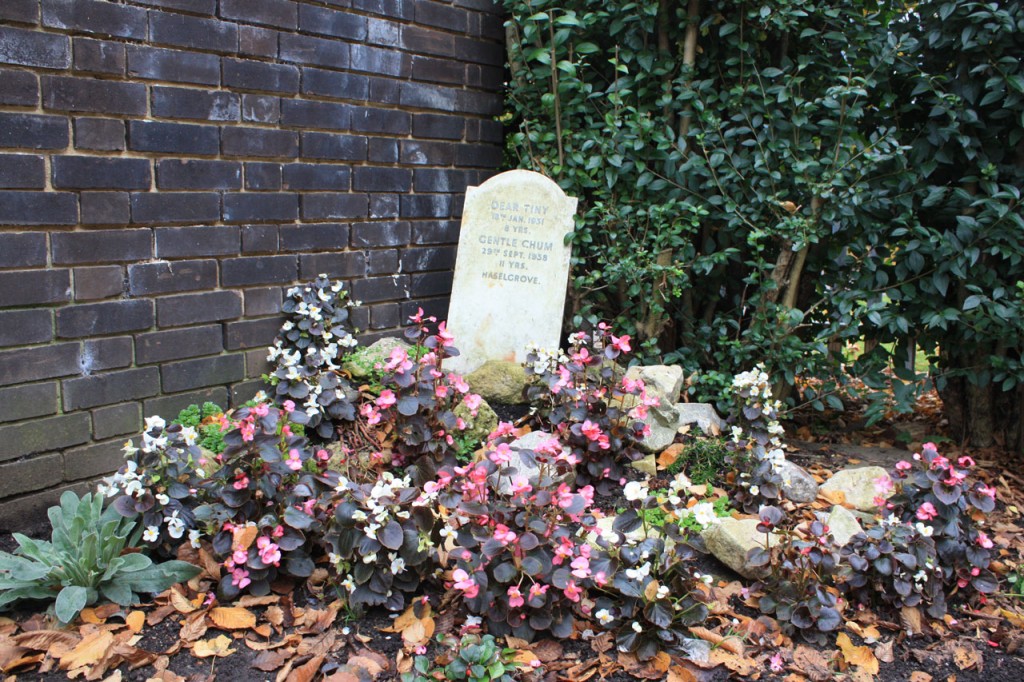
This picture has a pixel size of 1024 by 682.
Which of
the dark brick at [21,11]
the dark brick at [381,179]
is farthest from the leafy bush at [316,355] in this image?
the dark brick at [21,11]

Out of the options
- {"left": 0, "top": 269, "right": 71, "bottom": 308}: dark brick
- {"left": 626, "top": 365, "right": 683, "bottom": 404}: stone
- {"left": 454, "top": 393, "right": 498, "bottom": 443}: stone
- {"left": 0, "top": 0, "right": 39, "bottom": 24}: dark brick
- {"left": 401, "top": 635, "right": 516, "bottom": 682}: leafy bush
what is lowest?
{"left": 401, "top": 635, "right": 516, "bottom": 682}: leafy bush

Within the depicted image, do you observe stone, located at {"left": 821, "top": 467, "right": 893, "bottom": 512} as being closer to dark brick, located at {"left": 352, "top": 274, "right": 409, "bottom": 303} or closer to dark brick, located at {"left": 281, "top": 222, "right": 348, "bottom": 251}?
dark brick, located at {"left": 352, "top": 274, "right": 409, "bottom": 303}

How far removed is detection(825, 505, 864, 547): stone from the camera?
299 centimetres

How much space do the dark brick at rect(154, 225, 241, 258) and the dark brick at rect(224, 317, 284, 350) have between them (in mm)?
339

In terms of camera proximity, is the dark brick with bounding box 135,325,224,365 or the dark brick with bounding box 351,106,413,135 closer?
the dark brick with bounding box 135,325,224,365

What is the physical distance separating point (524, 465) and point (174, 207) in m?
1.83

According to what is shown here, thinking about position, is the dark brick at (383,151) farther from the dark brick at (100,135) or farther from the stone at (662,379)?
the stone at (662,379)

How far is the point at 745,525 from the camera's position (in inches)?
114

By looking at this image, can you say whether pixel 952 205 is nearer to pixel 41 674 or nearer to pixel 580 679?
pixel 580 679

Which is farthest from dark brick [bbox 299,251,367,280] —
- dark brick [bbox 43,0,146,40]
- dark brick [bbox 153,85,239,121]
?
dark brick [bbox 43,0,146,40]

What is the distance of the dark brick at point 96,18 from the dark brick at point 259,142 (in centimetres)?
53

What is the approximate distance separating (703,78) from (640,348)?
1.57 m

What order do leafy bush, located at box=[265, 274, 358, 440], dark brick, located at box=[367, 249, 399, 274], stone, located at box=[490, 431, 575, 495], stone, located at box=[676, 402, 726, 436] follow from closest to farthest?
stone, located at box=[490, 431, 575, 495], leafy bush, located at box=[265, 274, 358, 440], stone, located at box=[676, 402, 726, 436], dark brick, located at box=[367, 249, 399, 274]

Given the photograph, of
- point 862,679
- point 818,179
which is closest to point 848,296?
point 818,179
